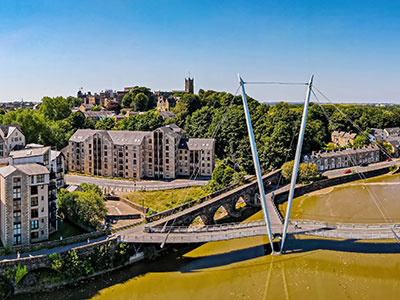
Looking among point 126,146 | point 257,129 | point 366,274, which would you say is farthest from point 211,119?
point 366,274

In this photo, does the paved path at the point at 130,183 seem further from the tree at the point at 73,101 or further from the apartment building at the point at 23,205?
the tree at the point at 73,101

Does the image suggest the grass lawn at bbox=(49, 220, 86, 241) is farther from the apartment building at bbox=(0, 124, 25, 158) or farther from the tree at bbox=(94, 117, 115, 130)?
the tree at bbox=(94, 117, 115, 130)

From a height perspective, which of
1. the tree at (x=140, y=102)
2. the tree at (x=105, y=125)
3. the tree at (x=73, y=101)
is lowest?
the tree at (x=105, y=125)

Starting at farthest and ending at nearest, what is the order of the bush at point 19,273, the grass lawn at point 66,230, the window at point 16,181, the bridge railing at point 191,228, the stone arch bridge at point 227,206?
the stone arch bridge at point 227,206 < the grass lawn at point 66,230 < the bridge railing at point 191,228 < the window at point 16,181 < the bush at point 19,273

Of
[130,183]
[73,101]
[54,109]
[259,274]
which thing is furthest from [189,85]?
[259,274]

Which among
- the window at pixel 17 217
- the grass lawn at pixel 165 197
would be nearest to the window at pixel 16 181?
the window at pixel 17 217

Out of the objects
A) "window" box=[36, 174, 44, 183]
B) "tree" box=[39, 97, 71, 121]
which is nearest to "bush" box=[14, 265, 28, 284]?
"window" box=[36, 174, 44, 183]
